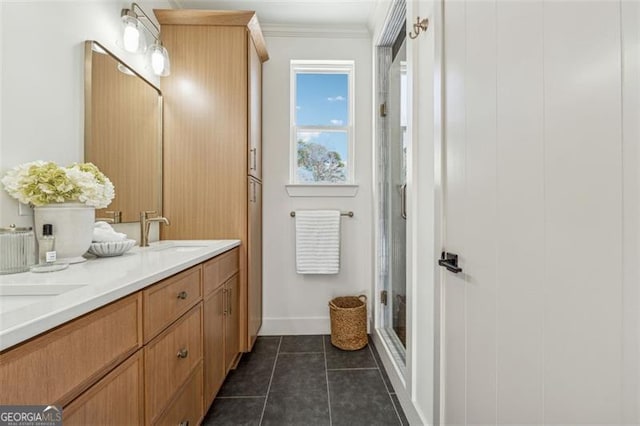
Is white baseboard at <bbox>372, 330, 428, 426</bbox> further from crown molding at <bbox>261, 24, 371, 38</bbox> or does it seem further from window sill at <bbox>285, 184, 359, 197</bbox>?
crown molding at <bbox>261, 24, 371, 38</bbox>

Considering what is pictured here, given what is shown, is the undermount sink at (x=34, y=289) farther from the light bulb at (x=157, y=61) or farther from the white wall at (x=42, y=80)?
the light bulb at (x=157, y=61)

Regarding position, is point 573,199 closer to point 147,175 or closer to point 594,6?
point 594,6

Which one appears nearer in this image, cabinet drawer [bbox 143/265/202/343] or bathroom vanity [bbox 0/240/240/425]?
bathroom vanity [bbox 0/240/240/425]

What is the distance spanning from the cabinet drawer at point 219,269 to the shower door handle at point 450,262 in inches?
41.8

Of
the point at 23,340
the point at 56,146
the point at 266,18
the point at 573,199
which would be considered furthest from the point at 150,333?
the point at 266,18

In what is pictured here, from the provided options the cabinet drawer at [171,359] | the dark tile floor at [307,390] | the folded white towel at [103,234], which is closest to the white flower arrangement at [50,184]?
the folded white towel at [103,234]

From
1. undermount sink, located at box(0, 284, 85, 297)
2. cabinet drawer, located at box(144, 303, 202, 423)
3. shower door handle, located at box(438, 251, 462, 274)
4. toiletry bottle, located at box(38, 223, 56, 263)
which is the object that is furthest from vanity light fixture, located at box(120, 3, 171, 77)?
shower door handle, located at box(438, 251, 462, 274)

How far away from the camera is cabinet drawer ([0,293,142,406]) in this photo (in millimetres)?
502

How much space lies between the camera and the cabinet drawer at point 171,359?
35.8 inches

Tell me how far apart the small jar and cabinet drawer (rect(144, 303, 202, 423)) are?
52cm

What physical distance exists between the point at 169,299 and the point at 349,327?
4.85ft

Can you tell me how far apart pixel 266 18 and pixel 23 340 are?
255 centimetres

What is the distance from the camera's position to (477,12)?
85cm

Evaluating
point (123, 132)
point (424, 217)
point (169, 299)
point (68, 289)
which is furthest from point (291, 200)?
point (68, 289)
